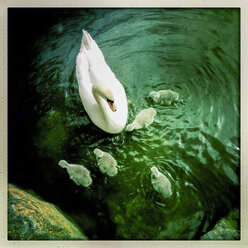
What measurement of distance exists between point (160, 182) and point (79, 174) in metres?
0.50

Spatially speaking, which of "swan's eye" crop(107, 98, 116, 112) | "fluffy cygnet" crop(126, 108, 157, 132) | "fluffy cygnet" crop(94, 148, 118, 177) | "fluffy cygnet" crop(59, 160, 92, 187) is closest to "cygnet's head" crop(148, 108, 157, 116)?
"fluffy cygnet" crop(126, 108, 157, 132)

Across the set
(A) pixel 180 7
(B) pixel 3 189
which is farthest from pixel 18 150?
(A) pixel 180 7

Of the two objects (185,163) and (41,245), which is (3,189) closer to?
(41,245)

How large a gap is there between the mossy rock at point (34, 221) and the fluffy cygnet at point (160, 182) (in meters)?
0.55

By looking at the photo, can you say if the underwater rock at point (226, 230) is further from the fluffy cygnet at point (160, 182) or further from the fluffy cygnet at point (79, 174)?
the fluffy cygnet at point (79, 174)

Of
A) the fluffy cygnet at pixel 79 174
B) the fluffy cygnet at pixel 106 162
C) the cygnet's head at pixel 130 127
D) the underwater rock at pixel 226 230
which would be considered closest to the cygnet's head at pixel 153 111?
the cygnet's head at pixel 130 127

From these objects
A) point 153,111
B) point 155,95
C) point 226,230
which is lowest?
point 226,230

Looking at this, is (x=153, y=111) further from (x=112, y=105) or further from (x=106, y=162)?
(x=106, y=162)

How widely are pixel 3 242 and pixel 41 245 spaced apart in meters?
0.25

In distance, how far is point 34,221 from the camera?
1478mm

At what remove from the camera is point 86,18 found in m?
1.54

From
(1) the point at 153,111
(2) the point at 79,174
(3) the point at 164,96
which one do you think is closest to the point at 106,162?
(2) the point at 79,174

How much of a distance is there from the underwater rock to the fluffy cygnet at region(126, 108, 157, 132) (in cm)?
77

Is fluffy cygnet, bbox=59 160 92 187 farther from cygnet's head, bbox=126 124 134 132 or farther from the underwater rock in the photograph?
the underwater rock
